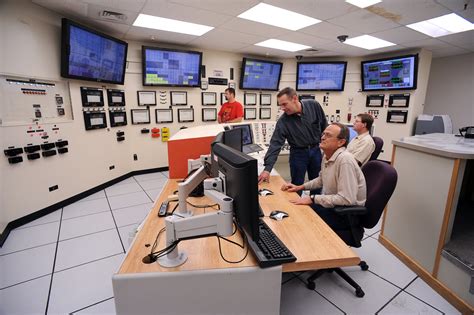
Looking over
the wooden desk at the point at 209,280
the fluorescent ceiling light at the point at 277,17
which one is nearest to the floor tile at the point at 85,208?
the wooden desk at the point at 209,280

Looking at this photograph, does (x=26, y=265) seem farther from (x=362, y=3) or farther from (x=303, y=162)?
(x=362, y=3)

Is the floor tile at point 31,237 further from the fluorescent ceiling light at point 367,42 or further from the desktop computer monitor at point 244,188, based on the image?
the fluorescent ceiling light at point 367,42

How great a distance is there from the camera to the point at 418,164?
1.94 m

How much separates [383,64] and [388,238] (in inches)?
170

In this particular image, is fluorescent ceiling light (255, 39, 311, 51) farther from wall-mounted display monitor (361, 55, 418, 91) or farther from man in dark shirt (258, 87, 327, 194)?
man in dark shirt (258, 87, 327, 194)

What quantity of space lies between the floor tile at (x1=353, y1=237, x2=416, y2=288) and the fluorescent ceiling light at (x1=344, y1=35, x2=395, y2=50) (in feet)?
11.8

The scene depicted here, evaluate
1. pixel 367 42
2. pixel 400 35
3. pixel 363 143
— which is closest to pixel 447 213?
pixel 363 143

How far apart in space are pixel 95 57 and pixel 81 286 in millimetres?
3014

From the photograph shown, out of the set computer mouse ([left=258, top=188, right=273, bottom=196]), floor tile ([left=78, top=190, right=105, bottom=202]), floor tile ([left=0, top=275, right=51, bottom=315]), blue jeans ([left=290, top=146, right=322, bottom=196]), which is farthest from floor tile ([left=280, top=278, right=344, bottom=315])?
floor tile ([left=78, top=190, right=105, bottom=202])

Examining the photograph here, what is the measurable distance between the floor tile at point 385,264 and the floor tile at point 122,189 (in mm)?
3298

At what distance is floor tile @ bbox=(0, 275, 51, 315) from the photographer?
5.19 ft

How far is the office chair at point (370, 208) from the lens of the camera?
152 cm

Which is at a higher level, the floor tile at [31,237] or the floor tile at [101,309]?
the floor tile at [31,237]

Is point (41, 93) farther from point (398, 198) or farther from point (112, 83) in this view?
point (398, 198)
